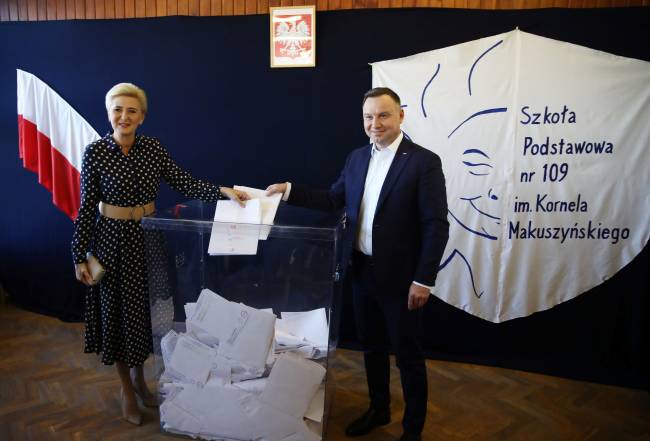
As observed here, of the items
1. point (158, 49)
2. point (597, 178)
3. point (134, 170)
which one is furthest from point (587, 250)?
point (158, 49)

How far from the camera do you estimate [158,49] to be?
300cm

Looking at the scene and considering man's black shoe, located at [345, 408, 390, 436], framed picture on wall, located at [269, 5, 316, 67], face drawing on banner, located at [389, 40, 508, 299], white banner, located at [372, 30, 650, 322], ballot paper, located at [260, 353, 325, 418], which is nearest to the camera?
ballot paper, located at [260, 353, 325, 418]

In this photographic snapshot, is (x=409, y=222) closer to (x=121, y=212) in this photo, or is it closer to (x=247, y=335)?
(x=247, y=335)

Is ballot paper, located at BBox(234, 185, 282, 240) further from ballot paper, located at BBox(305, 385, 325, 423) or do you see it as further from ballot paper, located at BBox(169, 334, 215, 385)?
ballot paper, located at BBox(305, 385, 325, 423)

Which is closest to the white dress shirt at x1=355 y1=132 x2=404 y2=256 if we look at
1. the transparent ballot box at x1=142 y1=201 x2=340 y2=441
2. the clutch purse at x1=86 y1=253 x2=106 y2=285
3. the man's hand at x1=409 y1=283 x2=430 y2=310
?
the transparent ballot box at x1=142 y1=201 x2=340 y2=441

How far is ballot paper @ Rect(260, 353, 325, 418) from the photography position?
183 centimetres

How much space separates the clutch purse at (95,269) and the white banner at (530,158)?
1732mm

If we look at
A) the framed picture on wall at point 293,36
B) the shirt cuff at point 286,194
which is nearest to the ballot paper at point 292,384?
the shirt cuff at point 286,194

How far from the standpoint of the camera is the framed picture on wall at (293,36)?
8.87 feet

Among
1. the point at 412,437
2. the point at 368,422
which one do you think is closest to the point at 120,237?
the point at 368,422

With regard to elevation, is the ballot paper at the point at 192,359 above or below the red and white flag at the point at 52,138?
below

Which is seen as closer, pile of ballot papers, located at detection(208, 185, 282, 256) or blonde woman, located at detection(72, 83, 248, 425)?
pile of ballot papers, located at detection(208, 185, 282, 256)

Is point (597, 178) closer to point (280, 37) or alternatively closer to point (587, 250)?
point (587, 250)

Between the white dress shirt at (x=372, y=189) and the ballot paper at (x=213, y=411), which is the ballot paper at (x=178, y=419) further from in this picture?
the white dress shirt at (x=372, y=189)
